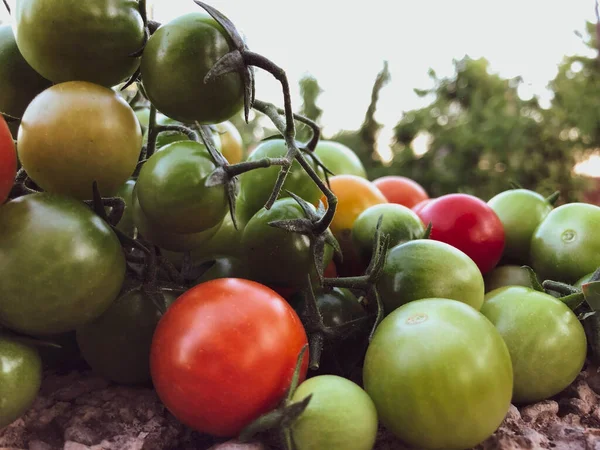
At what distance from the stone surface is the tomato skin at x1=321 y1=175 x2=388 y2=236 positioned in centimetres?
34

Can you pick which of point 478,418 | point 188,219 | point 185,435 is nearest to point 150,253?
point 188,219

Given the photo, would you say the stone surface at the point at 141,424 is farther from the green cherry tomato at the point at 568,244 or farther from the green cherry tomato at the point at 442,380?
the green cherry tomato at the point at 568,244

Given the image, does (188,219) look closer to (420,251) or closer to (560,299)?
Result: (420,251)

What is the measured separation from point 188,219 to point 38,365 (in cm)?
19

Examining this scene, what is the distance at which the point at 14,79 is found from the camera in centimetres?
62

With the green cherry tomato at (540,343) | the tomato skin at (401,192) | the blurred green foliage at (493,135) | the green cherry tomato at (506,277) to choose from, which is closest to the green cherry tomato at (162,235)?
the green cherry tomato at (540,343)

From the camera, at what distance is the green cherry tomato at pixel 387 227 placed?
2.34ft

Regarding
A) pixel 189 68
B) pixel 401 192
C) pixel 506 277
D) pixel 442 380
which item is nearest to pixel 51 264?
pixel 189 68

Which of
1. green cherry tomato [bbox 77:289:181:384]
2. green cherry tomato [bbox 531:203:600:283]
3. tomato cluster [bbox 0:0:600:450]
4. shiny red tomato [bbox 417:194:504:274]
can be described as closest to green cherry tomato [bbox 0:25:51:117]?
tomato cluster [bbox 0:0:600:450]

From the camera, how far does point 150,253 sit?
0.58 metres

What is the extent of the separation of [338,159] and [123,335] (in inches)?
24.4

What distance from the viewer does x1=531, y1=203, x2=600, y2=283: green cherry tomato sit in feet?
2.47

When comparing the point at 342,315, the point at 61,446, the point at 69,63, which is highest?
the point at 69,63

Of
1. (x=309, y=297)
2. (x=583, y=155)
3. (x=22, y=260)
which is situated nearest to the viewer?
(x=22, y=260)
